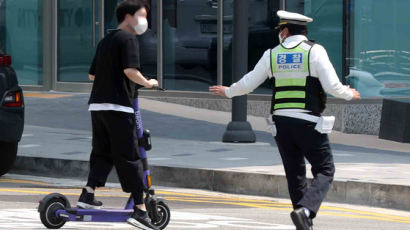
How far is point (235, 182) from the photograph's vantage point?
468 inches

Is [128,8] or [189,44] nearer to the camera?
[128,8]

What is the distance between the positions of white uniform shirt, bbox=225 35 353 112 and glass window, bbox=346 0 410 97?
1014cm

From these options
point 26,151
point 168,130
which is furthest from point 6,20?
point 26,151

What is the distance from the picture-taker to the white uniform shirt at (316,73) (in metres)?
8.14

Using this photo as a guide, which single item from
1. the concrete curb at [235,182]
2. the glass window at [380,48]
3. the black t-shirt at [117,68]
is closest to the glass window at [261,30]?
the glass window at [380,48]

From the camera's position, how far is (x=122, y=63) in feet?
27.5

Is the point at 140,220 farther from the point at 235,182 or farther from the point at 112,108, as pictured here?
the point at 235,182

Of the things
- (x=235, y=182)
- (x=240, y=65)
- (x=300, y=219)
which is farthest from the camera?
(x=240, y=65)

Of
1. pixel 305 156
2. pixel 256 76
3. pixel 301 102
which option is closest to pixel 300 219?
pixel 305 156

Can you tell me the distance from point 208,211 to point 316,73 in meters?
2.29

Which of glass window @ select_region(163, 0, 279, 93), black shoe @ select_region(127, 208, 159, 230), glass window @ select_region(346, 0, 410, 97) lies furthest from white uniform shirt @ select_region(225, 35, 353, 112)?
glass window @ select_region(163, 0, 279, 93)

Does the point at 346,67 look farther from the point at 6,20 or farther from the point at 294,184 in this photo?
the point at 294,184

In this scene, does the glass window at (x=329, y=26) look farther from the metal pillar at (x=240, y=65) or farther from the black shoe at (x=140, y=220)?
the black shoe at (x=140, y=220)

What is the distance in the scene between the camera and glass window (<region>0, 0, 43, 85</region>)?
913 inches
